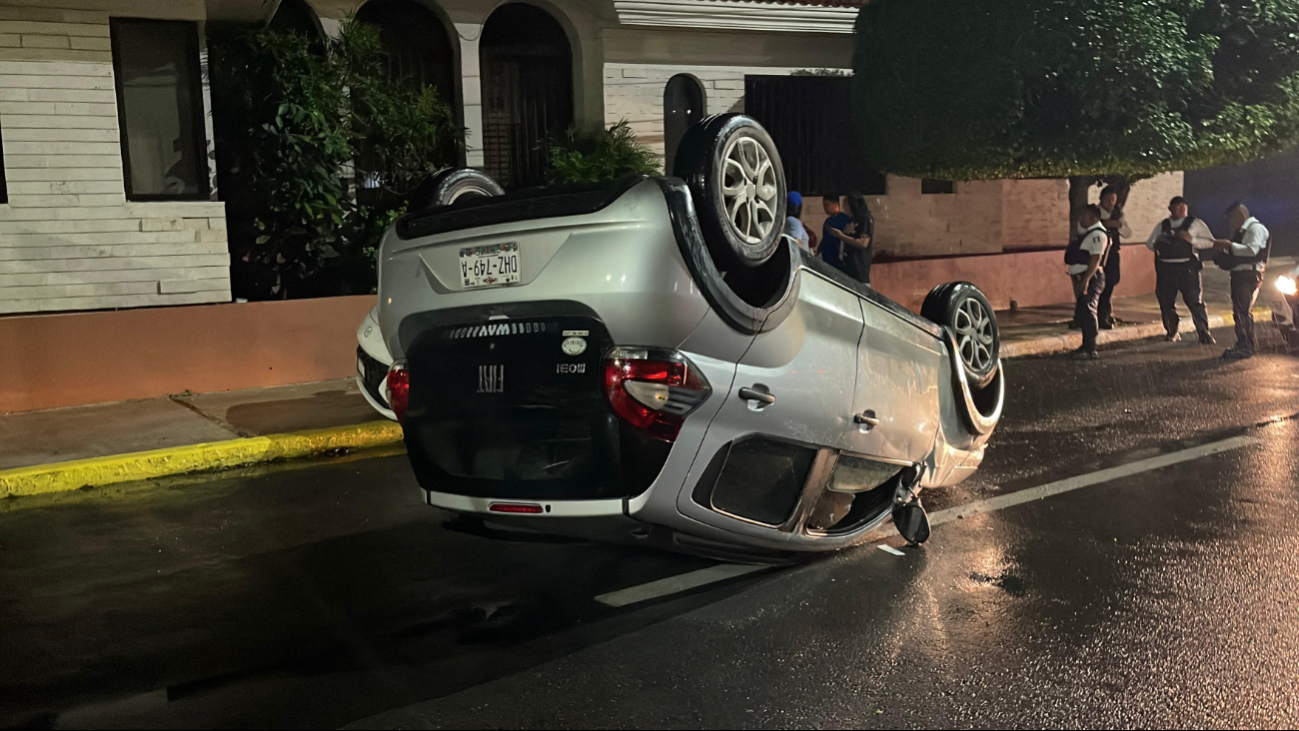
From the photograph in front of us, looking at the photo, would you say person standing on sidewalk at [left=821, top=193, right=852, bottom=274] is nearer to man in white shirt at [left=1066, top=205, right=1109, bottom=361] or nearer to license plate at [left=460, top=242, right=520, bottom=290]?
man in white shirt at [left=1066, top=205, right=1109, bottom=361]

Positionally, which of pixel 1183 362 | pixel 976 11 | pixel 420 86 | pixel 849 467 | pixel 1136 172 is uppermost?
pixel 976 11

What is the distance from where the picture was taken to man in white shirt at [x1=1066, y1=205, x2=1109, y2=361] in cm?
1227

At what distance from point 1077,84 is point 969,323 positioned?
7.91m

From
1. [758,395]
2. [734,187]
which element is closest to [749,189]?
[734,187]

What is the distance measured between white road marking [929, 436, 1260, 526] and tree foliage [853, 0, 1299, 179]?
20.5 feet

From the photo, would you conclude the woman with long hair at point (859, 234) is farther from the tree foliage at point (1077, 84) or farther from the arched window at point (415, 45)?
the arched window at point (415, 45)

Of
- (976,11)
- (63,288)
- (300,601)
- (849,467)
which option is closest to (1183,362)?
(976,11)

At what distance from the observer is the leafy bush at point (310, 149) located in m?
10.3

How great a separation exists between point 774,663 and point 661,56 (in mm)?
10621

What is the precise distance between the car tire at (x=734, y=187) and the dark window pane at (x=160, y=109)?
25.4 feet

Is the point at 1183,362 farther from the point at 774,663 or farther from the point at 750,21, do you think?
the point at 774,663

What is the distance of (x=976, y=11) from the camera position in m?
13.3

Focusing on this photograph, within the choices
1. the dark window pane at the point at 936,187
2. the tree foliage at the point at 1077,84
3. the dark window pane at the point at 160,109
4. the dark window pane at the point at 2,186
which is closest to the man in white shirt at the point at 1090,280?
the tree foliage at the point at 1077,84

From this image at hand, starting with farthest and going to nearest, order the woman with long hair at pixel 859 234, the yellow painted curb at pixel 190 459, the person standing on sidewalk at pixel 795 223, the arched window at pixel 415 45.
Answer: the arched window at pixel 415 45 → the woman with long hair at pixel 859 234 → the person standing on sidewalk at pixel 795 223 → the yellow painted curb at pixel 190 459
